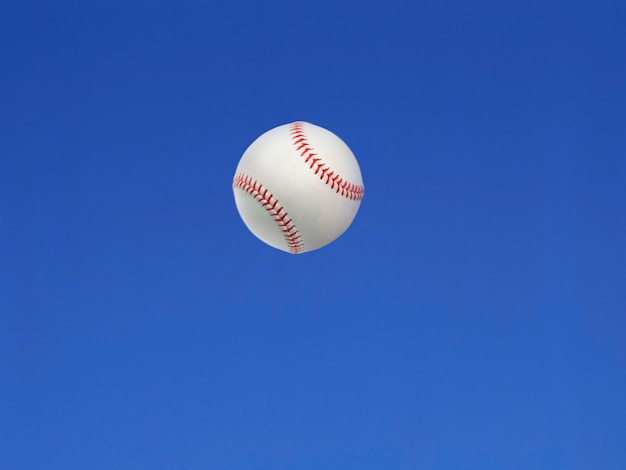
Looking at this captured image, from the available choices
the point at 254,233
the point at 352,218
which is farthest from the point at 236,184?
the point at 352,218

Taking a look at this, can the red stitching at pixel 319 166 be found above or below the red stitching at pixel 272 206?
above

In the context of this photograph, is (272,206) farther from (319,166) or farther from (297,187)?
(319,166)

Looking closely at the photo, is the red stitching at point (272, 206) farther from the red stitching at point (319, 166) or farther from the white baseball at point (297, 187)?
the red stitching at point (319, 166)

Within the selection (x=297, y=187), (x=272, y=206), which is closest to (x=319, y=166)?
(x=297, y=187)

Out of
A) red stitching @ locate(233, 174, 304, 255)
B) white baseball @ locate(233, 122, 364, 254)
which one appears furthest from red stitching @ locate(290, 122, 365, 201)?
red stitching @ locate(233, 174, 304, 255)

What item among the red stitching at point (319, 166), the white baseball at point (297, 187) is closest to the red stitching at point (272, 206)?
the white baseball at point (297, 187)

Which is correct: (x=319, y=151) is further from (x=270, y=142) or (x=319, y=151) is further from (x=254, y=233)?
(x=254, y=233)

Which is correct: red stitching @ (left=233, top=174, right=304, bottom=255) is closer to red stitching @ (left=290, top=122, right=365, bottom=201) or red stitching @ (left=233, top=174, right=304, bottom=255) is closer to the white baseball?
the white baseball
